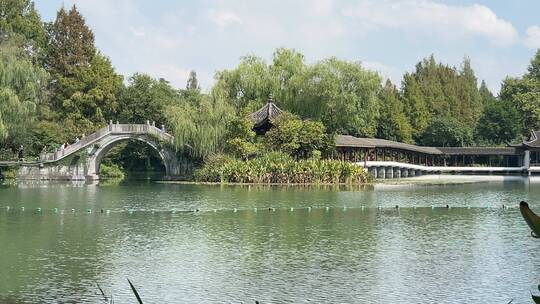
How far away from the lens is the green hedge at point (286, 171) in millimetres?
38750

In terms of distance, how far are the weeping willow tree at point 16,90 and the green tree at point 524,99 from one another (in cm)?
3855

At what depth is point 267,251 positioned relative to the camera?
51.4 feet

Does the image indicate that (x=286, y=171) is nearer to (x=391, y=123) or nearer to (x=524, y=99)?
(x=391, y=123)

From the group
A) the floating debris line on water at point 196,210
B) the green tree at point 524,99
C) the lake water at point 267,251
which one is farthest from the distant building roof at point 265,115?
the green tree at point 524,99

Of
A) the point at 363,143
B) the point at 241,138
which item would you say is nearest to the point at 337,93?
the point at 363,143

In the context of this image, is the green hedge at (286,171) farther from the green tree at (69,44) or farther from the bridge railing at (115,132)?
the green tree at (69,44)

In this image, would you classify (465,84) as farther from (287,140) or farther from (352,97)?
(287,140)

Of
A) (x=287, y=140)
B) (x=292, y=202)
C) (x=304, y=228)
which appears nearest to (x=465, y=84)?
(x=287, y=140)

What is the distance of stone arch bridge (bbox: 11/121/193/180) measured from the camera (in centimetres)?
4447

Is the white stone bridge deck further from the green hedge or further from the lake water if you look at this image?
the lake water

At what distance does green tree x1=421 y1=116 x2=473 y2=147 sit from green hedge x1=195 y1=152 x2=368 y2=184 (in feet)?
76.5

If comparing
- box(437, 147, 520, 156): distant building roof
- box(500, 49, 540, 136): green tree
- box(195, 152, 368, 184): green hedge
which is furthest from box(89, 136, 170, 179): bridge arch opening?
box(500, 49, 540, 136): green tree

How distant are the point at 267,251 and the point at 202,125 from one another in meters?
27.0

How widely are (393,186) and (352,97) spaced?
8.58 m
